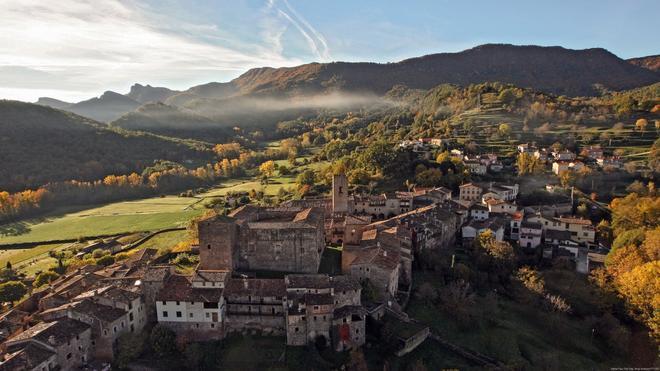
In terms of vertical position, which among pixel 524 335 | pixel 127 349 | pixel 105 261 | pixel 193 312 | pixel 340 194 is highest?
pixel 340 194

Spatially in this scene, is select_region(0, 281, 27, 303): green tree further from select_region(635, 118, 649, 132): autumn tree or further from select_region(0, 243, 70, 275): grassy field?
select_region(635, 118, 649, 132): autumn tree

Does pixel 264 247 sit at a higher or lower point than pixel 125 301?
higher

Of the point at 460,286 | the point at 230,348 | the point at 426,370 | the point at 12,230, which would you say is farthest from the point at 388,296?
the point at 12,230

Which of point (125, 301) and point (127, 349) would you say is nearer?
point (127, 349)

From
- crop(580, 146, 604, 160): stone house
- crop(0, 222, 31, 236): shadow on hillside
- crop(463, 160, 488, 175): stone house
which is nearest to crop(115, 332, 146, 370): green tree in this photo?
crop(0, 222, 31, 236): shadow on hillside

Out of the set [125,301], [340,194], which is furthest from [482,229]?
[125,301]

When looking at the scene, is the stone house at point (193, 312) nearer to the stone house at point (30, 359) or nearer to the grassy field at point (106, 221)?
the stone house at point (30, 359)

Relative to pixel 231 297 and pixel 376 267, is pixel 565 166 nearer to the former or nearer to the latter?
pixel 376 267

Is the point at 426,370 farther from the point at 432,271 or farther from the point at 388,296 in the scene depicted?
the point at 432,271
